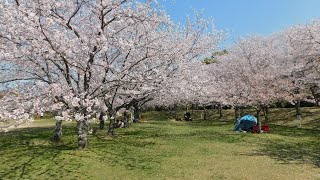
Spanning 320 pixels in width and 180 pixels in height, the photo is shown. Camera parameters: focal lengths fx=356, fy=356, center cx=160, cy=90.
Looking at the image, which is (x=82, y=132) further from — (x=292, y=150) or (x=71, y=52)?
(x=292, y=150)

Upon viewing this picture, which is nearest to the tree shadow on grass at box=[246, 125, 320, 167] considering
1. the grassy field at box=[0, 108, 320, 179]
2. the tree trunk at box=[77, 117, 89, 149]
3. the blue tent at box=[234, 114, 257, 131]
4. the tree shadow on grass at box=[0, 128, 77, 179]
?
the grassy field at box=[0, 108, 320, 179]

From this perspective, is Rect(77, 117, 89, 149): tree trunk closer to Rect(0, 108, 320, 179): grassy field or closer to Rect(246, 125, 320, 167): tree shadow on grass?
Rect(0, 108, 320, 179): grassy field

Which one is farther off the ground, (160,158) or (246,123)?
(246,123)

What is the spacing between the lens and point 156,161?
18547 millimetres

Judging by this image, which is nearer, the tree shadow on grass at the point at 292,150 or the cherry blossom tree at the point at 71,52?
the cherry blossom tree at the point at 71,52

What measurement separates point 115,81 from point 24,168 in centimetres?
646

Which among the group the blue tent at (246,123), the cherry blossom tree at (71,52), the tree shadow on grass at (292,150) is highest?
the cherry blossom tree at (71,52)

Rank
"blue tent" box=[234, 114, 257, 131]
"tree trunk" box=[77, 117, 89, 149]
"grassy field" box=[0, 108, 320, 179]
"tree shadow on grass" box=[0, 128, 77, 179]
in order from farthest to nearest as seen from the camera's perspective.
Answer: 1. "blue tent" box=[234, 114, 257, 131]
2. "tree trunk" box=[77, 117, 89, 149]
3. "tree shadow on grass" box=[0, 128, 77, 179]
4. "grassy field" box=[0, 108, 320, 179]

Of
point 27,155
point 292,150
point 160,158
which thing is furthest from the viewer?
point 292,150

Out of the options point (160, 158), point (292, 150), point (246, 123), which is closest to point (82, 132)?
point (160, 158)

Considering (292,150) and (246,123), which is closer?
(292,150)

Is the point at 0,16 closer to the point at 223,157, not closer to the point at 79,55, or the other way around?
the point at 79,55

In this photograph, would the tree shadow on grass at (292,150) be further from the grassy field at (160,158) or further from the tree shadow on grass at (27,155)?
the tree shadow on grass at (27,155)

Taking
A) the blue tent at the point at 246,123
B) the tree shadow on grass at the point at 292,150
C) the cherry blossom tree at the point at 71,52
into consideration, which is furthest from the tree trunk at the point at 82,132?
the blue tent at the point at 246,123
